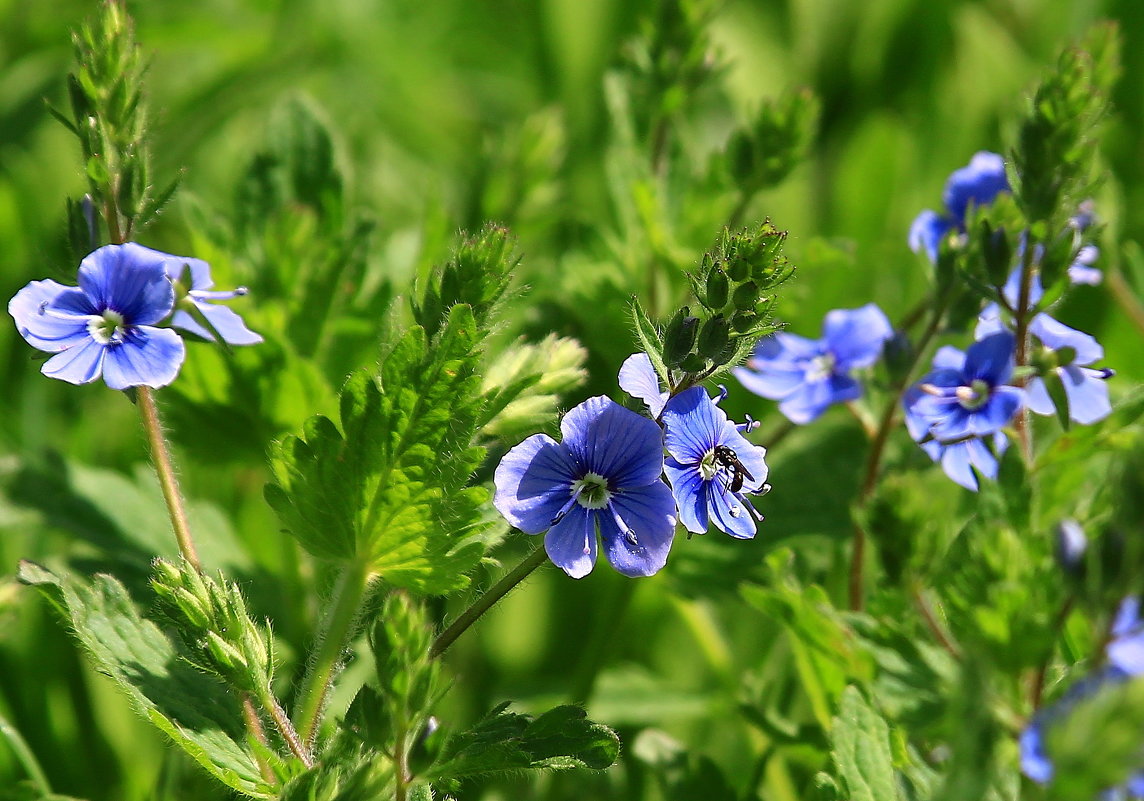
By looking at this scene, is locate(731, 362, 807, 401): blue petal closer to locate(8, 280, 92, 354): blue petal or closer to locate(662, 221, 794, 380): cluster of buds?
locate(662, 221, 794, 380): cluster of buds

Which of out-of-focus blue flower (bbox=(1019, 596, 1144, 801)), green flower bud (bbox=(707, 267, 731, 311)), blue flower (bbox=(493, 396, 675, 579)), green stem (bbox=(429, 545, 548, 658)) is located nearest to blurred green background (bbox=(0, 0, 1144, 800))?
green stem (bbox=(429, 545, 548, 658))

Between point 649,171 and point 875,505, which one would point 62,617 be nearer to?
point 875,505

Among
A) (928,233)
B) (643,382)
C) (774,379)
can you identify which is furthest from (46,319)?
(928,233)

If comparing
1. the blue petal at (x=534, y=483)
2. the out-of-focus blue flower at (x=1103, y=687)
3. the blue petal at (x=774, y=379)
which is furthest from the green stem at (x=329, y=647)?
the out-of-focus blue flower at (x=1103, y=687)

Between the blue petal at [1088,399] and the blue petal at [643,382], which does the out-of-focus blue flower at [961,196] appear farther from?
the blue petal at [643,382]

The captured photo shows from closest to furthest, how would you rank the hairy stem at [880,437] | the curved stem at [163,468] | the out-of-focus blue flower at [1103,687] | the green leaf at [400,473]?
1. the out-of-focus blue flower at [1103,687]
2. the green leaf at [400,473]
3. the curved stem at [163,468]
4. the hairy stem at [880,437]

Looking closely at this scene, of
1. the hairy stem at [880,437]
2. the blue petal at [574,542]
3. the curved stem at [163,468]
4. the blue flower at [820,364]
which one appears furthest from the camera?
the blue flower at [820,364]

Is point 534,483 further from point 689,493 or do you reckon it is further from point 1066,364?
point 1066,364
